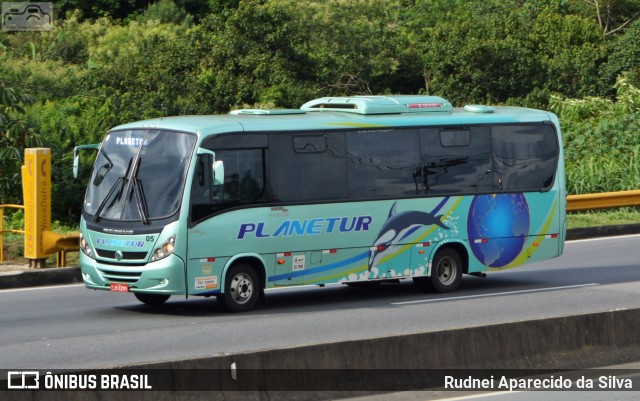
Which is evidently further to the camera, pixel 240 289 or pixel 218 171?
pixel 240 289

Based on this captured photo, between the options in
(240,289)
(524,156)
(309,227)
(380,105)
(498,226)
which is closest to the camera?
(240,289)

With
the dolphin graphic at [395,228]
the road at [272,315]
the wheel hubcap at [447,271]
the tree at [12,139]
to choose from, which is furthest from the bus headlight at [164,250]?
the tree at [12,139]

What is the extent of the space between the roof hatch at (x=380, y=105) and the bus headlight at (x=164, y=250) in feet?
12.1

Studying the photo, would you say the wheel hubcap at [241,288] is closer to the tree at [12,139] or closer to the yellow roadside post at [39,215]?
the yellow roadside post at [39,215]

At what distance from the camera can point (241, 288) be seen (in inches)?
581

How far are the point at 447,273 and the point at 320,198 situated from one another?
2601 millimetres

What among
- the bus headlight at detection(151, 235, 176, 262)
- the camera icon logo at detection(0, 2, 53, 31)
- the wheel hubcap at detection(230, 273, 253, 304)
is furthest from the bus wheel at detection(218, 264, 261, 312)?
the camera icon logo at detection(0, 2, 53, 31)

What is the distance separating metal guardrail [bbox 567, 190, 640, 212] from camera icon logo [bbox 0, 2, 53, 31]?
1074 inches

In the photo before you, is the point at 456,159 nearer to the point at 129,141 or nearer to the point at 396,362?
the point at 129,141

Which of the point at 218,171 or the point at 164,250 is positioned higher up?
the point at 218,171

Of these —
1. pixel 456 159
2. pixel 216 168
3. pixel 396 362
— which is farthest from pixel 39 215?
pixel 396 362

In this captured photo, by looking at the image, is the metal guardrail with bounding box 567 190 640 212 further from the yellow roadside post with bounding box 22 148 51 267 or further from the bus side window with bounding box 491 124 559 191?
the yellow roadside post with bounding box 22 148 51 267

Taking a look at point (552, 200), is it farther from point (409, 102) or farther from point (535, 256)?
point (409, 102)

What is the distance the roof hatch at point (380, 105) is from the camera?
53.3 ft
